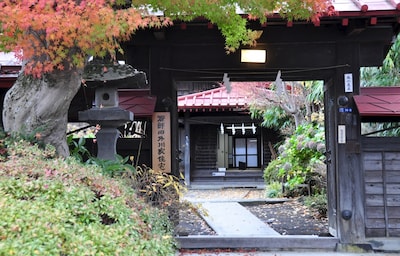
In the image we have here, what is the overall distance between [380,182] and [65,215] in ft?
17.8

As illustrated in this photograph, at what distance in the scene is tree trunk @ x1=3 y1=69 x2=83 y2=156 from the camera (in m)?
4.61

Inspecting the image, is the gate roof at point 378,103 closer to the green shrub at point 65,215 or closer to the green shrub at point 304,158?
the green shrub at point 304,158

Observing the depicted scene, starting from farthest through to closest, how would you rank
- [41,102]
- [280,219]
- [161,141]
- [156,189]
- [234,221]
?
[280,219] < [234,221] < [161,141] < [156,189] < [41,102]

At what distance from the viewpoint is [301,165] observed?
11.5 meters

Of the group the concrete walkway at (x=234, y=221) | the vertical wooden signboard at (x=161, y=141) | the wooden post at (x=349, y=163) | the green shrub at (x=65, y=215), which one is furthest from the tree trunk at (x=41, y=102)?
the wooden post at (x=349, y=163)

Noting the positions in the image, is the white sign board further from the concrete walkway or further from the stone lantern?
the stone lantern

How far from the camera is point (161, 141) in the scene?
6.72m

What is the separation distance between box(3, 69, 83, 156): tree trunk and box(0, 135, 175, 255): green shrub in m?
0.90

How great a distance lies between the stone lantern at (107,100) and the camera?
524 cm

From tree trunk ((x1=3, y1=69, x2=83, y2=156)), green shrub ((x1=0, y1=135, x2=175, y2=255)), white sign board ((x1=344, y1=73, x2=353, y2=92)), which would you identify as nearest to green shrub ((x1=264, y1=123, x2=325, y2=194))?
white sign board ((x1=344, y1=73, x2=353, y2=92))

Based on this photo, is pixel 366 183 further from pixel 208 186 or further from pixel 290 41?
pixel 208 186

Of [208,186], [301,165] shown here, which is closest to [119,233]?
[301,165]

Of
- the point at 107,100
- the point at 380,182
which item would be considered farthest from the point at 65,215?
the point at 380,182

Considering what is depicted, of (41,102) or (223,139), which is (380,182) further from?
(223,139)
